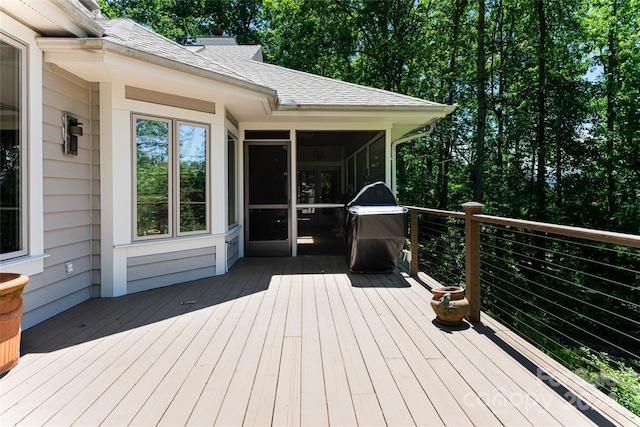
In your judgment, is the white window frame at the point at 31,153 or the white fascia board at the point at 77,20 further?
the white window frame at the point at 31,153

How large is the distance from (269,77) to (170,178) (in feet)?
11.3

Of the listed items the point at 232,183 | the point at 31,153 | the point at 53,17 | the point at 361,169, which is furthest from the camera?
the point at 361,169

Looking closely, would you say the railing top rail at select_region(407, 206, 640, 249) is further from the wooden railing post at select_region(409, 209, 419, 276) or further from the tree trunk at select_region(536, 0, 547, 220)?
the tree trunk at select_region(536, 0, 547, 220)

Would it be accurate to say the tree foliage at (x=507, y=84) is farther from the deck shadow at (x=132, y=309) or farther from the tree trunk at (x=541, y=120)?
the deck shadow at (x=132, y=309)

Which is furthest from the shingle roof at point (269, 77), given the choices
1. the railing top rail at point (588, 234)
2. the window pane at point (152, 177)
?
the railing top rail at point (588, 234)

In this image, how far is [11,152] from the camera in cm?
297

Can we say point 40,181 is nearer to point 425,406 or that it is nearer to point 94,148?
point 94,148

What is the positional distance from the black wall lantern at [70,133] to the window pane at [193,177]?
111 centimetres

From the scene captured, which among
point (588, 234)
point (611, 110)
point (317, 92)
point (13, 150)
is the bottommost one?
point (588, 234)

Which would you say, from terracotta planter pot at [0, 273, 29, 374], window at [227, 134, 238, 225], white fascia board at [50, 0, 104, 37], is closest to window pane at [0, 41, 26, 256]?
white fascia board at [50, 0, 104, 37]

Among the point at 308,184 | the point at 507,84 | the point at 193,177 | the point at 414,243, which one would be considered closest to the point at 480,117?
the point at 507,84

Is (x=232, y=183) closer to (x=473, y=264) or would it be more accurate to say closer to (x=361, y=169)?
(x=361, y=169)

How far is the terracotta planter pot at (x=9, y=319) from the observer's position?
2270 millimetres

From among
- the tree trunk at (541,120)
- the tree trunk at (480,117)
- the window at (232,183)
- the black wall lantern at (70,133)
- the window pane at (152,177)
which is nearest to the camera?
the black wall lantern at (70,133)
